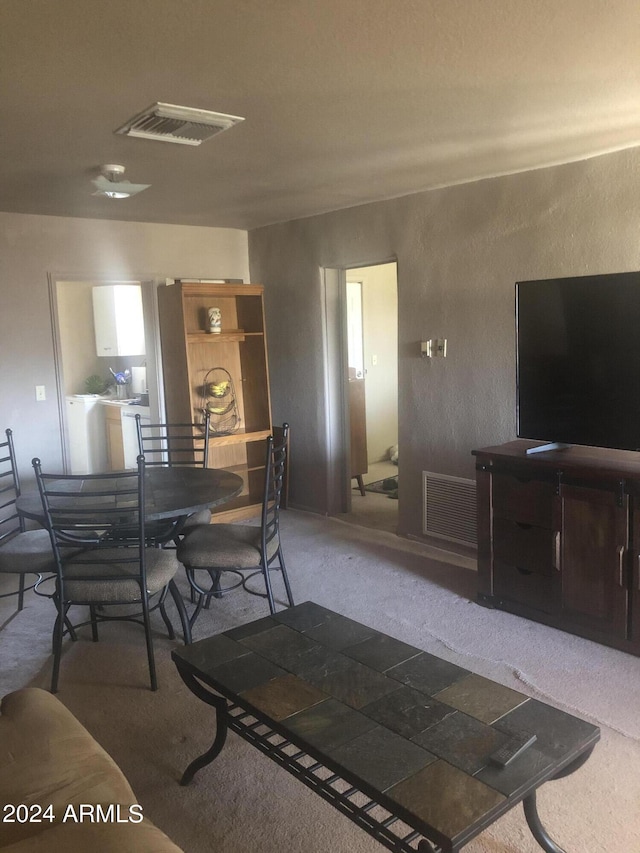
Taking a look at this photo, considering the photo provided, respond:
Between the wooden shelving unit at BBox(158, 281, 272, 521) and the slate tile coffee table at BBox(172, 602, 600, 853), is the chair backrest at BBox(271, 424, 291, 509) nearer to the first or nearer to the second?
the wooden shelving unit at BBox(158, 281, 272, 521)

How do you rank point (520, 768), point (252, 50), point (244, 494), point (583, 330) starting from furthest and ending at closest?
point (244, 494) < point (583, 330) < point (252, 50) < point (520, 768)

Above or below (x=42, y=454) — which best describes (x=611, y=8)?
above

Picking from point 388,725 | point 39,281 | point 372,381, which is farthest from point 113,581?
point 372,381

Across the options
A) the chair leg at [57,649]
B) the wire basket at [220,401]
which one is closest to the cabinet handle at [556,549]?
the chair leg at [57,649]

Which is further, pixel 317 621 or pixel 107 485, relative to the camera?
pixel 107 485

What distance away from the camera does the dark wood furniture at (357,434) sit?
5.82m

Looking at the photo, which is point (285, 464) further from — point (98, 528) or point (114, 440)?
point (98, 528)

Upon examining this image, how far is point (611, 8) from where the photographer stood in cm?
187

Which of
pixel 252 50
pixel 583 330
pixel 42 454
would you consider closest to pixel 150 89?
pixel 252 50

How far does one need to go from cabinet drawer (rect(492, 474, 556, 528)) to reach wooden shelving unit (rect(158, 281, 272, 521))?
234cm

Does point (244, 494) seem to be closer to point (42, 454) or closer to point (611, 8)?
point (42, 454)

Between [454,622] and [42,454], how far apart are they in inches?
121

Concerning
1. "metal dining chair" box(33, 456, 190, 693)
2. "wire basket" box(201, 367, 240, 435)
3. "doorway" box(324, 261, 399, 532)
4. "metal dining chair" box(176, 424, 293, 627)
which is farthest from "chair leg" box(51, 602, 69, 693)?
"doorway" box(324, 261, 399, 532)

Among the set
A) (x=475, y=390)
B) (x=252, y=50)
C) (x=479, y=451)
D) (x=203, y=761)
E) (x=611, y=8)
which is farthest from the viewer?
(x=475, y=390)
